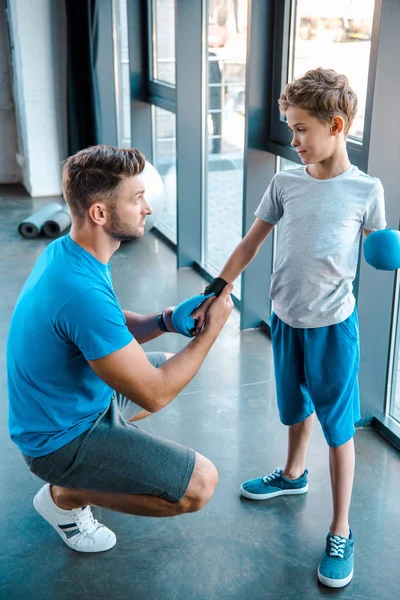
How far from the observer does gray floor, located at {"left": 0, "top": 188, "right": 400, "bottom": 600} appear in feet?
6.62

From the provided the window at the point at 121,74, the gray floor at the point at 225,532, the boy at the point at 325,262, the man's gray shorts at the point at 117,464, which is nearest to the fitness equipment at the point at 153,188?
the window at the point at 121,74

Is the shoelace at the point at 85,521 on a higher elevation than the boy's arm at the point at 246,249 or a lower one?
lower

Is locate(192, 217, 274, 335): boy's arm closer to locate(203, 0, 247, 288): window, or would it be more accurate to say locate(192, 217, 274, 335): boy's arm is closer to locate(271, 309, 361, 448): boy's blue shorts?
locate(271, 309, 361, 448): boy's blue shorts

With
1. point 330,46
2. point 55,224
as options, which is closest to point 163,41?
point 55,224

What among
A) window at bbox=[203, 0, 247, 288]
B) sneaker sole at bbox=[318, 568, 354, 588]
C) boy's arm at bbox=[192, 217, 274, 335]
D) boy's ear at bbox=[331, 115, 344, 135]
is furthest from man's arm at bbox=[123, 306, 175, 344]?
window at bbox=[203, 0, 247, 288]

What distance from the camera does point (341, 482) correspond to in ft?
6.80

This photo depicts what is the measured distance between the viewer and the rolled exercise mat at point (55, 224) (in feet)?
17.4

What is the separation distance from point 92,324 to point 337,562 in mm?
995

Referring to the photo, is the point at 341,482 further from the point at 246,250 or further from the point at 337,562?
the point at 246,250

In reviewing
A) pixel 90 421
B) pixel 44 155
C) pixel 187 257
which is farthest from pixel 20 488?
pixel 44 155

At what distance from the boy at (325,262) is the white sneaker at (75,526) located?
0.66 meters

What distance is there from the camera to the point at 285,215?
211cm

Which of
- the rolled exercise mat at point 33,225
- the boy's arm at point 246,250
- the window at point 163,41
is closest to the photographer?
the boy's arm at point 246,250

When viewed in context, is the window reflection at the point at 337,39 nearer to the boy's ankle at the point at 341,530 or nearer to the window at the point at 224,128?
the window at the point at 224,128
